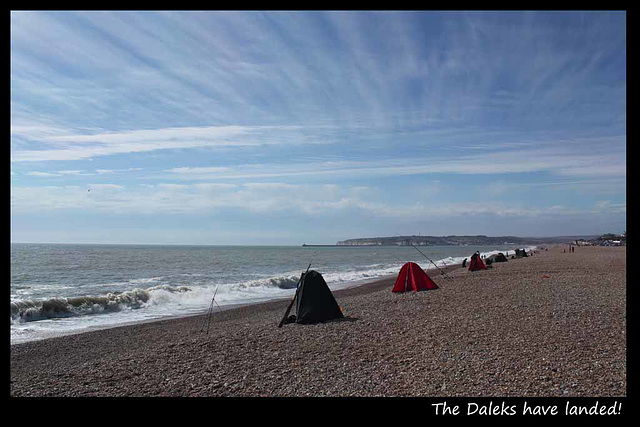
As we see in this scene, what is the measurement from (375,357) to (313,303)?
166 inches

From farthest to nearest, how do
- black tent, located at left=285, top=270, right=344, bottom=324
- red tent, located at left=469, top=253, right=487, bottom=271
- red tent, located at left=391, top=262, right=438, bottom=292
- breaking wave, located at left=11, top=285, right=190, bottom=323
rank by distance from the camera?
1. red tent, located at left=469, top=253, right=487, bottom=271
2. red tent, located at left=391, top=262, right=438, bottom=292
3. breaking wave, located at left=11, top=285, right=190, bottom=323
4. black tent, located at left=285, top=270, right=344, bottom=324

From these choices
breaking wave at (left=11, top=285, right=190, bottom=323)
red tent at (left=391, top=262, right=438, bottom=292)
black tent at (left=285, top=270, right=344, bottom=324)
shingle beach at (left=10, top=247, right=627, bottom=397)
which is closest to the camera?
shingle beach at (left=10, top=247, right=627, bottom=397)

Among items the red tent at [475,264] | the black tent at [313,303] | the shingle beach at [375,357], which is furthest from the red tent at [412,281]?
the red tent at [475,264]

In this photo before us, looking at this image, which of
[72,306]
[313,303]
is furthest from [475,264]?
[72,306]

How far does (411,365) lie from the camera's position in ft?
21.7

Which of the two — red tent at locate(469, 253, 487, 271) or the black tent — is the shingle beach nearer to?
the black tent

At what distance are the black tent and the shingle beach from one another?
408 mm

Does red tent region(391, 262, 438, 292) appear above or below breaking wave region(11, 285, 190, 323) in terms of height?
above

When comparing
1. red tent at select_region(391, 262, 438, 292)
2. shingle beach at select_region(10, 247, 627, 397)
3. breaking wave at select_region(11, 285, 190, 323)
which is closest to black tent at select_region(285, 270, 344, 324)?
shingle beach at select_region(10, 247, 627, 397)

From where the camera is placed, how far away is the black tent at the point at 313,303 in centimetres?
1113

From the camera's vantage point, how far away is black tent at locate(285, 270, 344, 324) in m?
11.1

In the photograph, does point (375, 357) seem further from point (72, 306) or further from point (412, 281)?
point (72, 306)

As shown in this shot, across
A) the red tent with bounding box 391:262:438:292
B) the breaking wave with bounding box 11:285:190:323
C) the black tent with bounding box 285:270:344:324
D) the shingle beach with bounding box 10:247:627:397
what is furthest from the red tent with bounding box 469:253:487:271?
the black tent with bounding box 285:270:344:324

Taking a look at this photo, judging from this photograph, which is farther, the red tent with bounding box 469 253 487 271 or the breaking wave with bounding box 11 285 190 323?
the red tent with bounding box 469 253 487 271
